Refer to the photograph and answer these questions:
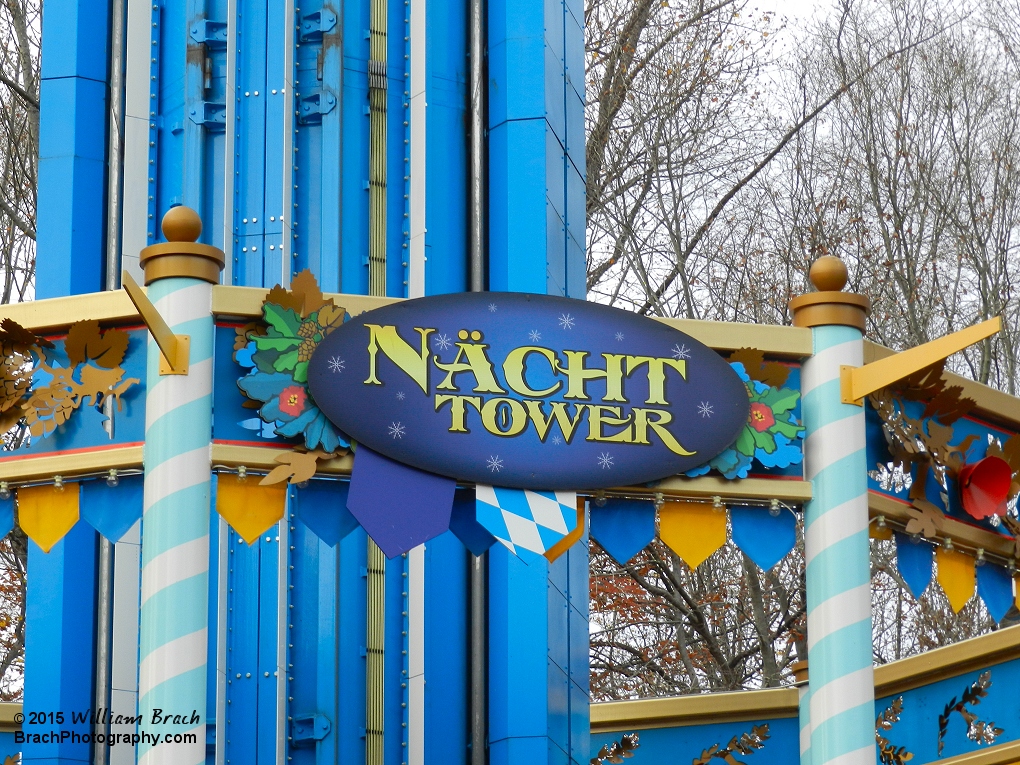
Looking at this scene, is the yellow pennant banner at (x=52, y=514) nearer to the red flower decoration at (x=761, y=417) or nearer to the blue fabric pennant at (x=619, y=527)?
the blue fabric pennant at (x=619, y=527)

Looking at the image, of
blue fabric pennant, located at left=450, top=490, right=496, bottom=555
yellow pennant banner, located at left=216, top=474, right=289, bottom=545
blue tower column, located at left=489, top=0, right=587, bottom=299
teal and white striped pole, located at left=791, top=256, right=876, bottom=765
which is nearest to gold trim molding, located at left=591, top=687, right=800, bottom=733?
blue tower column, located at left=489, top=0, right=587, bottom=299

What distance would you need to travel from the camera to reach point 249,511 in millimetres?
4824

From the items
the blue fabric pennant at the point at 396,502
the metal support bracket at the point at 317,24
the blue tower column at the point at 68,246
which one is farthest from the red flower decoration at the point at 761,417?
the blue tower column at the point at 68,246

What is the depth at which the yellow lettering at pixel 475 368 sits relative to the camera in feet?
16.3

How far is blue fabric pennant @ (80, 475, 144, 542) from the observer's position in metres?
4.89

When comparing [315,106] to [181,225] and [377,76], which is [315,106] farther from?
[181,225]

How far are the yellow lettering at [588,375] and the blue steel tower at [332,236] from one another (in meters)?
1.59

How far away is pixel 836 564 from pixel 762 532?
0.26 meters

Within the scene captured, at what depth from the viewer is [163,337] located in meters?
4.68

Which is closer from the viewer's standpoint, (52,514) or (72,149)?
(52,514)

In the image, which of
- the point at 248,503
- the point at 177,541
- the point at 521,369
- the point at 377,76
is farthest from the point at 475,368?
the point at 377,76

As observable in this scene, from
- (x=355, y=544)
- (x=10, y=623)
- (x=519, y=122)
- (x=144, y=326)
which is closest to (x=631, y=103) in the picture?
(x=10, y=623)

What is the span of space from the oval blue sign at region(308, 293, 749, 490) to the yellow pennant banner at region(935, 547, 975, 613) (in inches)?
41.2

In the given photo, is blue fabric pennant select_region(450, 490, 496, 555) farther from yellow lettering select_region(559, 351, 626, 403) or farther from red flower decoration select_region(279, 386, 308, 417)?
red flower decoration select_region(279, 386, 308, 417)
